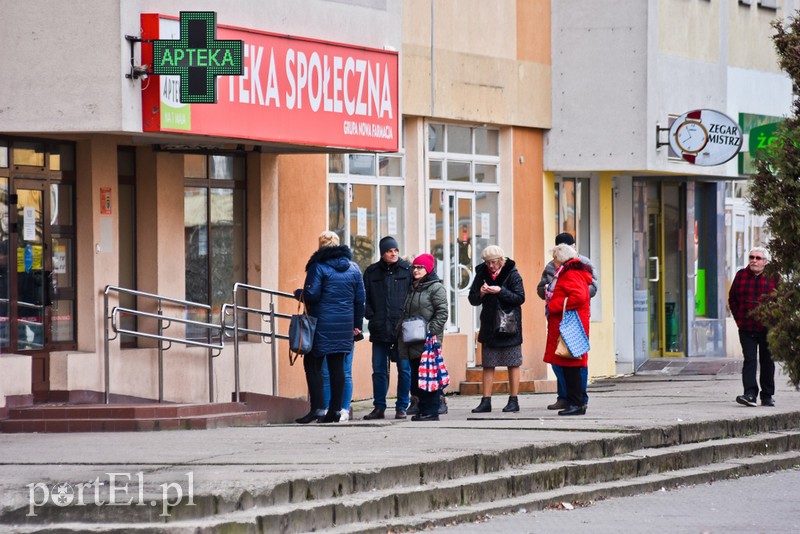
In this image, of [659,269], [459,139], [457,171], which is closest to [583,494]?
[457,171]

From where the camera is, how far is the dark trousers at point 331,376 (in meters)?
16.8

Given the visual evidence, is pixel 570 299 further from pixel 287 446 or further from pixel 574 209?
pixel 574 209

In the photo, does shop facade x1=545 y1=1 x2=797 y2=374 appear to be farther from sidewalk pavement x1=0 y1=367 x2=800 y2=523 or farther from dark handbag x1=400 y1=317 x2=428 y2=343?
dark handbag x1=400 y1=317 x2=428 y2=343

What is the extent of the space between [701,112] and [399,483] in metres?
15.2

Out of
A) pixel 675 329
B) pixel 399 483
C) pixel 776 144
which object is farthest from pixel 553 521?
pixel 675 329

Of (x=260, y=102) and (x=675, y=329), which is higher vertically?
(x=260, y=102)

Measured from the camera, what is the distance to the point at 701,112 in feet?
84.7

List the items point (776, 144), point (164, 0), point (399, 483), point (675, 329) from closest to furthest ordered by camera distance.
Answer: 1. point (399, 483)
2. point (776, 144)
3. point (164, 0)
4. point (675, 329)

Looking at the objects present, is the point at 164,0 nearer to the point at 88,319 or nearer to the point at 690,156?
the point at 88,319

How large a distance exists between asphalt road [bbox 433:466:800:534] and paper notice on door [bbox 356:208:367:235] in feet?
28.2

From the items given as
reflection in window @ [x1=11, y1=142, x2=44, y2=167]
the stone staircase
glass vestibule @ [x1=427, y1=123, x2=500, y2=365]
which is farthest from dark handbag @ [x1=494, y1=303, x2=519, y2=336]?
glass vestibule @ [x1=427, y1=123, x2=500, y2=365]

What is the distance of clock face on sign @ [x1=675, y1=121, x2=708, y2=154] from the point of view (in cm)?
2594

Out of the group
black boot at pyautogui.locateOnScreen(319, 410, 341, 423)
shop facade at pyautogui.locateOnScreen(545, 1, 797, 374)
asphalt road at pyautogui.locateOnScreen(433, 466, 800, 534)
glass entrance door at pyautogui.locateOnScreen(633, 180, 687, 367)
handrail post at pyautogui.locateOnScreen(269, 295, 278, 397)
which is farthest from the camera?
glass entrance door at pyautogui.locateOnScreen(633, 180, 687, 367)

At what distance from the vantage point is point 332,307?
663 inches
